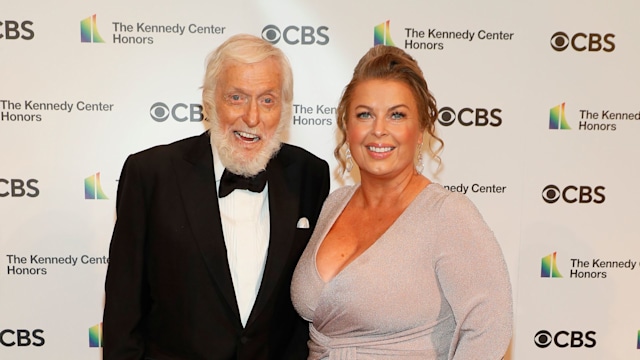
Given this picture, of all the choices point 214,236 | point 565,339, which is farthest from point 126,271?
point 565,339

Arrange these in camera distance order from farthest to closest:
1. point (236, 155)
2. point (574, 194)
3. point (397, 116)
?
point (574, 194) < point (236, 155) < point (397, 116)

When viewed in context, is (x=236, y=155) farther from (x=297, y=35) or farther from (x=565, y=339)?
(x=565, y=339)

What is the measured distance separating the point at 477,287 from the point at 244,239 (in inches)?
31.4

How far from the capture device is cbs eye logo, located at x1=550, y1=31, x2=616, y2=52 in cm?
318

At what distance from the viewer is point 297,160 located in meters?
2.29

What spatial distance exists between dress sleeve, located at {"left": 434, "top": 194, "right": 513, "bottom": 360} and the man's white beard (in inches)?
28.2

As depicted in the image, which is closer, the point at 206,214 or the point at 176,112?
the point at 206,214

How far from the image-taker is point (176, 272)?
197cm

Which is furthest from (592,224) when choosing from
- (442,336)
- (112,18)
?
(112,18)

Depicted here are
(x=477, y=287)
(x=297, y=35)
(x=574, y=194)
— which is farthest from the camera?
(x=574, y=194)

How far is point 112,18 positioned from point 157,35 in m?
0.24

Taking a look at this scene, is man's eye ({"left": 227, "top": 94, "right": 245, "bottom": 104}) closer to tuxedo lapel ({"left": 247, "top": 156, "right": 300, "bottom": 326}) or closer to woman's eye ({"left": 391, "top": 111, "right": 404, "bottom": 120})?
tuxedo lapel ({"left": 247, "top": 156, "right": 300, "bottom": 326})

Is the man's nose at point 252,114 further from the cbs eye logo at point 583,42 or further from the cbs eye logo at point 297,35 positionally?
the cbs eye logo at point 583,42

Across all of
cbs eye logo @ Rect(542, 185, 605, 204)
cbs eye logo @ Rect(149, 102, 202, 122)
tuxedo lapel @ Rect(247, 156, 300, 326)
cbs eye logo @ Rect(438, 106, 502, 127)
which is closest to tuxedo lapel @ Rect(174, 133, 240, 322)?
tuxedo lapel @ Rect(247, 156, 300, 326)
